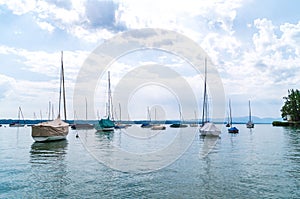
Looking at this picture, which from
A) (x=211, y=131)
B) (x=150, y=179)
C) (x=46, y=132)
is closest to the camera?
(x=150, y=179)

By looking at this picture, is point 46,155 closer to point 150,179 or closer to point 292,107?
point 150,179

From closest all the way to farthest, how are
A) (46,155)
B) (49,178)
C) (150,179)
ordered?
(150,179) → (49,178) → (46,155)

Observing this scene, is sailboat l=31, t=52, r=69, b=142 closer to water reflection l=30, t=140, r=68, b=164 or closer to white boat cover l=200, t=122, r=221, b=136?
water reflection l=30, t=140, r=68, b=164

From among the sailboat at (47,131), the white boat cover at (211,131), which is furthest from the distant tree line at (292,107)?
the sailboat at (47,131)

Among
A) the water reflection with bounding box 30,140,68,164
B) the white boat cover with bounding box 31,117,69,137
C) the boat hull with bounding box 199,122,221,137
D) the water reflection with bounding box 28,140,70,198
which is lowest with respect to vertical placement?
the water reflection with bounding box 30,140,68,164

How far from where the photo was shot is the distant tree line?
471 feet

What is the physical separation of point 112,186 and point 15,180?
6961 mm

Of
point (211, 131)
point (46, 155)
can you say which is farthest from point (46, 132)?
point (211, 131)

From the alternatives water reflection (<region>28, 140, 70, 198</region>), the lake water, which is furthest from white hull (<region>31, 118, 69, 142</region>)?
water reflection (<region>28, 140, 70, 198</region>)

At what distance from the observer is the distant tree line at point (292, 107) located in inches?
5647

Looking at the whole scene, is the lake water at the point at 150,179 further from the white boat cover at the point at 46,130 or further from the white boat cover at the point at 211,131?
the white boat cover at the point at 211,131

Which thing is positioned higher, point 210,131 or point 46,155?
point 210,131

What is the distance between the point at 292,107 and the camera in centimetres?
14462

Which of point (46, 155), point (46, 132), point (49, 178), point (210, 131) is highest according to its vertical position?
point (46, 132)
